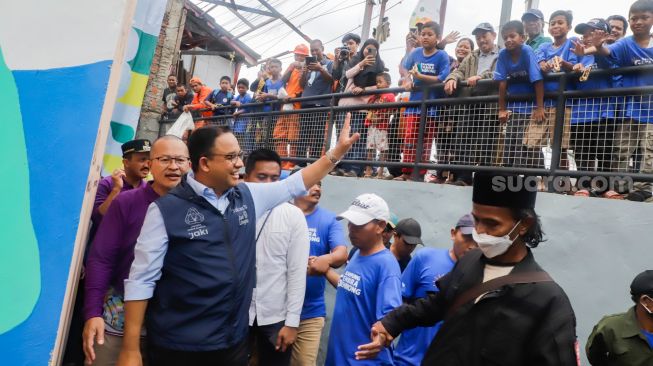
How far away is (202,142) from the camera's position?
8.43 feet

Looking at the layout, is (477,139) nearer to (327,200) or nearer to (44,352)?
(327,200)

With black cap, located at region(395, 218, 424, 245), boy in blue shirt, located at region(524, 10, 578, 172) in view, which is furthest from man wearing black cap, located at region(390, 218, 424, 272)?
boy in blue shirt, located at region(524, 10, 578, 172)

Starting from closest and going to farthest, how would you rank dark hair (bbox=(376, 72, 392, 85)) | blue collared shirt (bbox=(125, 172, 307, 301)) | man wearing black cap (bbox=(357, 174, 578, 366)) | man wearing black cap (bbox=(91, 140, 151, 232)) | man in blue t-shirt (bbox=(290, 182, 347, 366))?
1. man wearing black cap (bbox=(357, 174, 578, 366))
2. blue collared shirt (bbox=(125, 172, 307, 301))
3. man wearing black cap (bbox=(91, 140, 151, 232))
4. man in blue t-shirt (bbox=(290, 182, 347, 366))
5. dark hair (bbox=(376, 72, 392, 85))

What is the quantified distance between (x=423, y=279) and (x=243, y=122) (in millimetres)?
6255

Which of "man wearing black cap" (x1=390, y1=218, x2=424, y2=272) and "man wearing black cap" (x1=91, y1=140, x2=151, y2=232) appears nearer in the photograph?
"man wearing black cap" (x1=91, y1=140, x2=151, y2=232)

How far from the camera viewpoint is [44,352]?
199 cm

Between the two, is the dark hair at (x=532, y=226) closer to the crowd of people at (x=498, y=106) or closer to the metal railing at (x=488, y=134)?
the crowd of people at (x=498, y=106)

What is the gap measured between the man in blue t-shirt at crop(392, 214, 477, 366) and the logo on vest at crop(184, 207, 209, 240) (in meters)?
1.59

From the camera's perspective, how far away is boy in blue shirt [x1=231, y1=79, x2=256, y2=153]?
8516mm

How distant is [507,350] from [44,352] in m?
1.91

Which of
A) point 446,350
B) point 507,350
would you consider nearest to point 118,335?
point 446,350

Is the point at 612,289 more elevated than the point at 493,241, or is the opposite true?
the point at 493,241

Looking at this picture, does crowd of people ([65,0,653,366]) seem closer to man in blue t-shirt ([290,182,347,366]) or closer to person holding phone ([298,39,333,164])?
man in blue t-shirt ([290,182,347,366])

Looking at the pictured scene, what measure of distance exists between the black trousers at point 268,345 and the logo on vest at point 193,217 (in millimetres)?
1083
